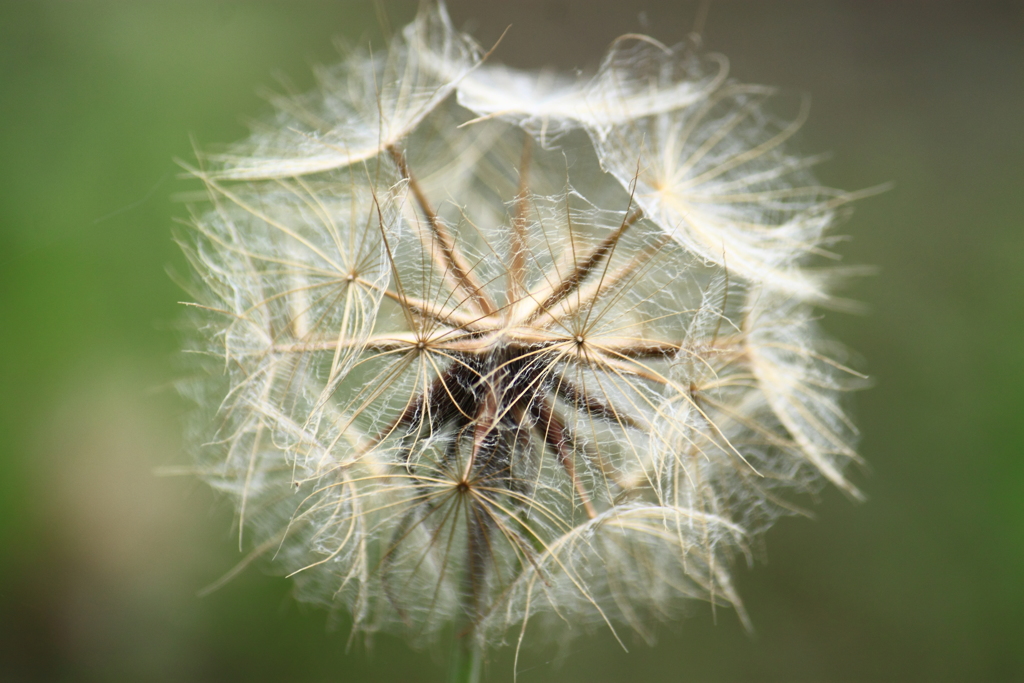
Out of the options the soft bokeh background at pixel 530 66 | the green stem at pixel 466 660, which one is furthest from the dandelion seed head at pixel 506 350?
the soft bokeh background at pixel 530 66

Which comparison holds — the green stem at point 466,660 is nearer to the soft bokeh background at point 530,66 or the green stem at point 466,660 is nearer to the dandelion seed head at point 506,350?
the dandelion seed head at point 506,350

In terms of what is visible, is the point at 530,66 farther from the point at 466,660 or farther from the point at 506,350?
the point at 466,660

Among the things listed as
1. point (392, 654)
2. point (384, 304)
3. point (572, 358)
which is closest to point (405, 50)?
point (384, 304)

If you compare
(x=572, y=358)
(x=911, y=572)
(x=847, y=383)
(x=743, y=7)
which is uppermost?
(x=743, y=7)

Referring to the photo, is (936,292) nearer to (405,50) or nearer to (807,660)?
(807,660)

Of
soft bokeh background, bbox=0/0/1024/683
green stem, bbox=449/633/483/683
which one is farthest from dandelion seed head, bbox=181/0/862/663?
soft bokeh background, bbox=0/0/1024/683

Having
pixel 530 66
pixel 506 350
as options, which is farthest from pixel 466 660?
pixel 530 66

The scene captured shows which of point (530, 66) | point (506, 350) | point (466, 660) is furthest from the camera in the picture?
point (530, 66)
